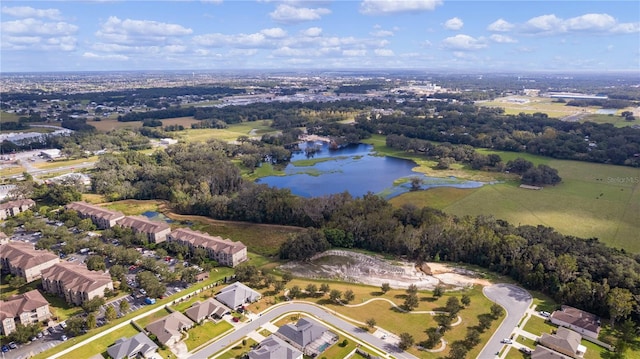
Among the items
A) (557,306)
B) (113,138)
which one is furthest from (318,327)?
(113,138)

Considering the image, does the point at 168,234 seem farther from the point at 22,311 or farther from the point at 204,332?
the point at 204,332

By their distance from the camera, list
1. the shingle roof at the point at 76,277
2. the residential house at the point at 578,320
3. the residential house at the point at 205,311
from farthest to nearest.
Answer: the shingle roof at the point at 76,277 → the residential house at the point at 205,311 → the residential house at the point at 578,320

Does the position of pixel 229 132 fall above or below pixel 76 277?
above

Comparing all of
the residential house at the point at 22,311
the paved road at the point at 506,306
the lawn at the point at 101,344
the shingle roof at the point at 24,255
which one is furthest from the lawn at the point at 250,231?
the paved road at the point at 506,306

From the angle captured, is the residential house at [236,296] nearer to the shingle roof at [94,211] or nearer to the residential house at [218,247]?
the residential house at [218,247]

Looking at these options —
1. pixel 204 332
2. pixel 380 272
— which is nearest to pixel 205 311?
pixel 204 332

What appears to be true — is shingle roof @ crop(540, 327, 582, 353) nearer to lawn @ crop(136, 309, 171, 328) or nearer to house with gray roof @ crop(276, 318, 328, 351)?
house with gray roof @ crop(276, 318, 328, 351)
